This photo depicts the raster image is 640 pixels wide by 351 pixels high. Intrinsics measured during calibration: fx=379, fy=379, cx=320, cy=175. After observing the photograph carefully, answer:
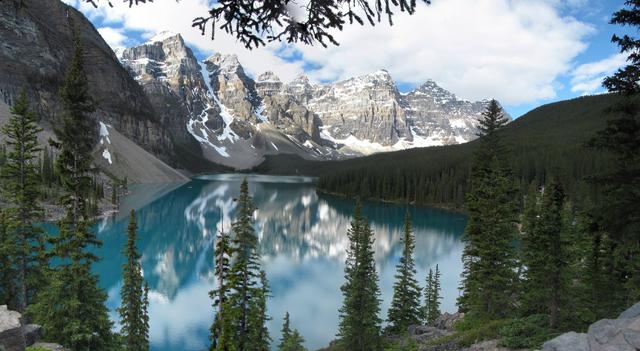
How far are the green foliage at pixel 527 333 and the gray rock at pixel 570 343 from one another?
222 cm

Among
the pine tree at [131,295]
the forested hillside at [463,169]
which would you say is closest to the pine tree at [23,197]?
the pine tree at [131,295]

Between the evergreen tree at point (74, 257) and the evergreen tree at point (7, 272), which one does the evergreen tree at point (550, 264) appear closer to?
the evergreen tree at point (74, 257)

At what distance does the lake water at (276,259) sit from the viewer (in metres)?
32.8

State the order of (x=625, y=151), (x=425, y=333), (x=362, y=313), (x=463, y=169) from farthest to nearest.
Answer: (x=463, y=169) < (x=362, y=313) < (x=425, y=333) < (x=625, y=151)

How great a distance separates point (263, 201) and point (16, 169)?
334 feet

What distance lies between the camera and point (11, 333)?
350 inches

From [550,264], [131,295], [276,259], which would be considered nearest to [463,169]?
[276,259]

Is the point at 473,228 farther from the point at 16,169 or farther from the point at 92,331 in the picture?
the point at 16,169

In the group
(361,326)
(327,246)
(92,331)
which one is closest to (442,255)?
(327,246)

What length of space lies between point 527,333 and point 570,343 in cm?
428

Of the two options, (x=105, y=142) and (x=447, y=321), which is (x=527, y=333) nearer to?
(x=447, y=321)

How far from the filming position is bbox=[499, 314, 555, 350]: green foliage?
11.6 metres

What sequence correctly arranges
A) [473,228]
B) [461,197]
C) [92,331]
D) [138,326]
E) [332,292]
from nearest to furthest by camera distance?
[92,331]
[138,326]
[473,228]
[332,292]
[461,197]

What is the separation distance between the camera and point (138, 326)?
21.5 m
